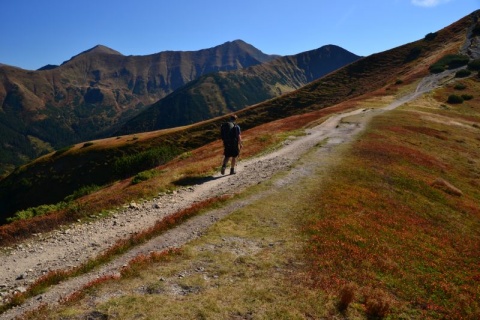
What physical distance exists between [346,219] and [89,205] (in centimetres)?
1585

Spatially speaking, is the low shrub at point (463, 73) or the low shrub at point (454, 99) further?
the low shrub at point (463, 73)

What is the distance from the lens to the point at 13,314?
10977 mm

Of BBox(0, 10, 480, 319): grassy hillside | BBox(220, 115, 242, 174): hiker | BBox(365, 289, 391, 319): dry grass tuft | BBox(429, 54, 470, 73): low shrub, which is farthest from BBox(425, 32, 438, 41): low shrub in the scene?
BBox(365, 289, 391, 319): dry grass tuft

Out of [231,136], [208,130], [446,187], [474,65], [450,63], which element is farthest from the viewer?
[208,130]

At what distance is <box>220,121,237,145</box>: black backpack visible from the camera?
90.7 ft

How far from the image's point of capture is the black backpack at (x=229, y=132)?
27.7m

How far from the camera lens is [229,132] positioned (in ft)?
91.2

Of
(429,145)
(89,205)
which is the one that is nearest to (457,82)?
(429,145)

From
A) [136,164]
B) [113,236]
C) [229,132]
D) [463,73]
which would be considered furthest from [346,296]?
[463,73]

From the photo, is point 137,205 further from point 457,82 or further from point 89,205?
point 457,82

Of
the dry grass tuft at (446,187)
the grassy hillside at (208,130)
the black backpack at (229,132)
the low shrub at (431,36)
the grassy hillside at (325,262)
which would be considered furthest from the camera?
the low shrub at (431,36)

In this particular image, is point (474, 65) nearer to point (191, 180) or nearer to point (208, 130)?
point (208, 130)

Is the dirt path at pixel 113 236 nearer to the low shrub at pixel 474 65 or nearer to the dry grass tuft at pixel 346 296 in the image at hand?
the dry grass tuft at pixel 346 296

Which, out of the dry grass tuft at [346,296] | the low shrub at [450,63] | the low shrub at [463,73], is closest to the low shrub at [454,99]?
the low shrub at [463,73]
